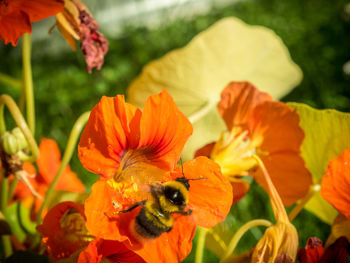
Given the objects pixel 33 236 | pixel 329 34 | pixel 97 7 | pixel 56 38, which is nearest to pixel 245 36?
pixel 33 236

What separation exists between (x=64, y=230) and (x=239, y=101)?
0.26 metres

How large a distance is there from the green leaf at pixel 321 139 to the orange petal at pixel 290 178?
0.04 m

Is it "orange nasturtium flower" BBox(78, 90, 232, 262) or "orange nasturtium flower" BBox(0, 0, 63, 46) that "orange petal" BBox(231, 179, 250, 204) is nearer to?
"orange nasturtium flower" BBox(78, 90, 232, 262)

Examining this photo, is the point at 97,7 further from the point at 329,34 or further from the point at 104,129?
the point at 104,129

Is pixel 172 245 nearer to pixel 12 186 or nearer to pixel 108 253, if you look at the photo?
pixel 108 253

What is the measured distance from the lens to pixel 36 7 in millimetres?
403

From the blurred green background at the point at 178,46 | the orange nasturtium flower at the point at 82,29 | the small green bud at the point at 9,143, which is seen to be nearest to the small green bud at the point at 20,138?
the small green bud at the point at 9,143

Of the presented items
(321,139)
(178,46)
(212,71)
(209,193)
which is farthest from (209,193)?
(178,46)

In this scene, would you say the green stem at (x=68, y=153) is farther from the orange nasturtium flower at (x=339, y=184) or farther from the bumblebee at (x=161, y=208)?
the orange nasturtium flower at (x=339, y=184)

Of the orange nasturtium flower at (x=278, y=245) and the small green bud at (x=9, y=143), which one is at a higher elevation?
the small green bud at (x=9, y=143)

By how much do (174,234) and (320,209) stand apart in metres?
0.27

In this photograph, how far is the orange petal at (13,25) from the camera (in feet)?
1.31

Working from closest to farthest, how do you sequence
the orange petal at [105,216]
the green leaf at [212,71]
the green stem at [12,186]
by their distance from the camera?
1. the orange petal at [105,216]
2. the green stem at [12,186]
3. the green leaf at [212,71]

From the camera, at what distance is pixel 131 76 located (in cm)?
190
